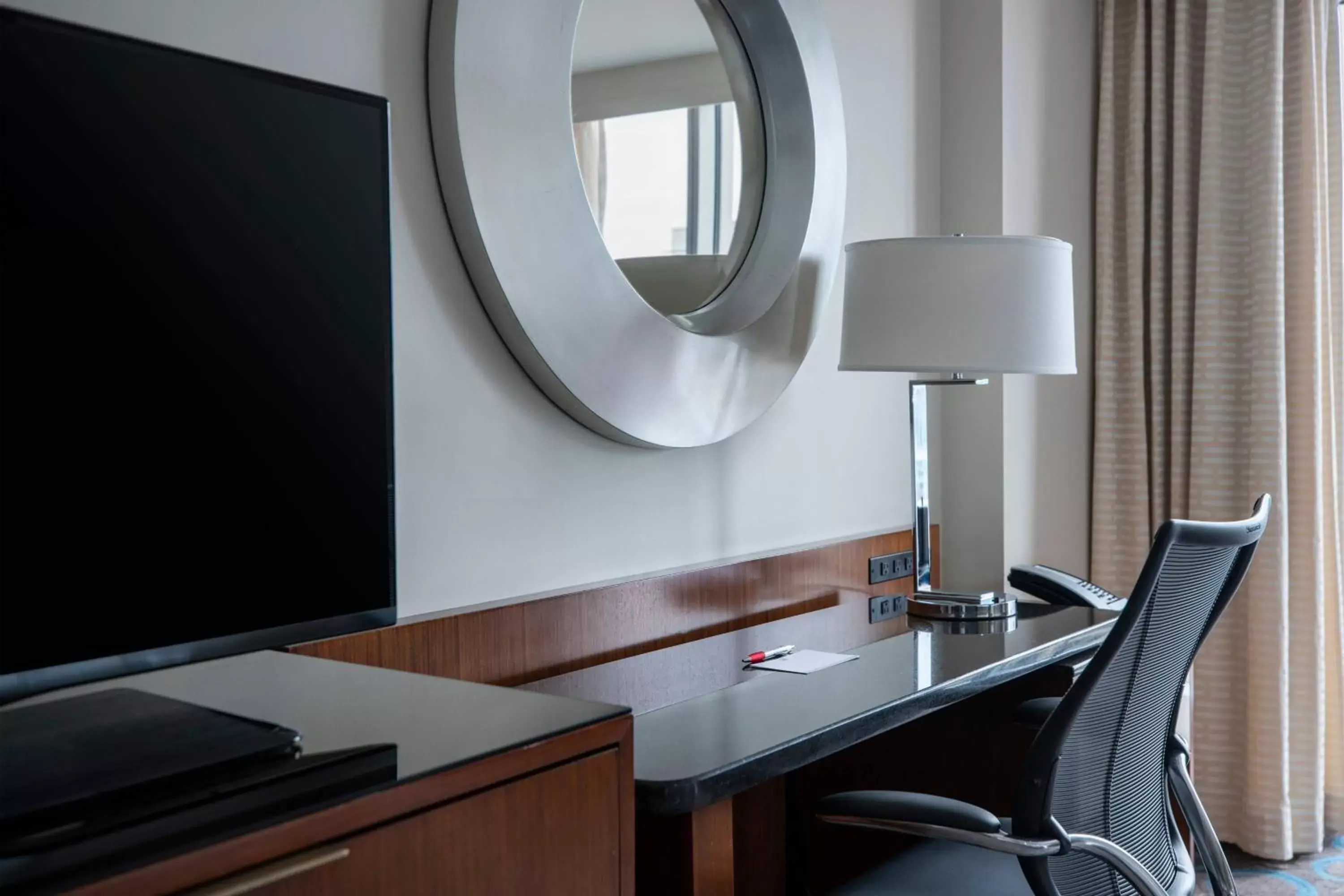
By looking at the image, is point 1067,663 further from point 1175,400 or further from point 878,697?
point 1175,400

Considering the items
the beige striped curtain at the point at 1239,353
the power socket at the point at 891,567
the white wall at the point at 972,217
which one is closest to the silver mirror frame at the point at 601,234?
the power socket at the point at 891,567

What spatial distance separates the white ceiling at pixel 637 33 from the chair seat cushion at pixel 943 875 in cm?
116

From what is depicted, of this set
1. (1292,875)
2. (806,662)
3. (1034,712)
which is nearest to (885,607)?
(1034,712)

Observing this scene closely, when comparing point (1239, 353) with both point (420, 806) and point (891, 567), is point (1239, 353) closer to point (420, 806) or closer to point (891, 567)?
point (891, 567)

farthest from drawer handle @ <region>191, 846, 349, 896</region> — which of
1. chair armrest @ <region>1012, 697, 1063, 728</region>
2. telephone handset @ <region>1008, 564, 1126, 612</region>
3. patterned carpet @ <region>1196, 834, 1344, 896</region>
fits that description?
patterned carpet @ <region>1196, 834, 1344, 896</region>

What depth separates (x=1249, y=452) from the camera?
111 inches

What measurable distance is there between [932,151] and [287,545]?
2.07 m

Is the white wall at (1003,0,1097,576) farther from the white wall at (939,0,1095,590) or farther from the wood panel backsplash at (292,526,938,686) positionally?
the wood panel backsplash at (292,526,938,686)

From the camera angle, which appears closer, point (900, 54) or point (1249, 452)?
point (900, 54)

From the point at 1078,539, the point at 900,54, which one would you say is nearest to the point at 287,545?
the point at 900,54

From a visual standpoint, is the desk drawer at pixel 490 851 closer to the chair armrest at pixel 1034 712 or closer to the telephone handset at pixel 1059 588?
the chair armrest at pixel 1034 712

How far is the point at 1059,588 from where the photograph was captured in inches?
92.1

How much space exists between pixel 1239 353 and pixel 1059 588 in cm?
91

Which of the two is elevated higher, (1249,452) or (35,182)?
(35,182)
